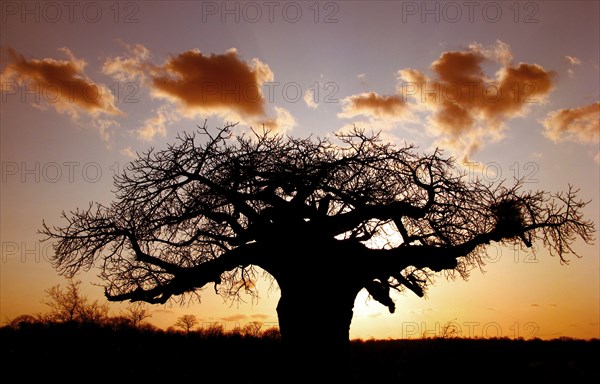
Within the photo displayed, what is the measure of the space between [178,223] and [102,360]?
3281 millimetres

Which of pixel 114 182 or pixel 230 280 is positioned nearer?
pixel 114 182

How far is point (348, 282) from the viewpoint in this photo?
10047 mm

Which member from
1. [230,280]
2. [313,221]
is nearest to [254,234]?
[313,221]

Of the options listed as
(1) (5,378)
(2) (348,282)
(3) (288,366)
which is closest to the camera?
(1) (5,378)

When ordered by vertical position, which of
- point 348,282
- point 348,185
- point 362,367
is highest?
point 348,185

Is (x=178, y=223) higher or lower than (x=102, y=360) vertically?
higher

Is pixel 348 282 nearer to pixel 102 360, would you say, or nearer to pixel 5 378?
pixel 102 360

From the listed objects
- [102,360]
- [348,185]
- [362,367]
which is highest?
[348,185]

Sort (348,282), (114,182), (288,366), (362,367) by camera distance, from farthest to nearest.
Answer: (362,367)
(114,182)
(348,282)
(288,366)

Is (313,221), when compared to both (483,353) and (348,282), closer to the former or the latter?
(348,282)

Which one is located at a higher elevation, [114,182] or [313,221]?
[114,182]

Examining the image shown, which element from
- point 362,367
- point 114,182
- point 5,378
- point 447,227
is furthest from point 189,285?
point 447,227

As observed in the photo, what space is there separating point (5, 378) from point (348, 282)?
6.66 meters

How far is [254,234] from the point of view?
1046cm
